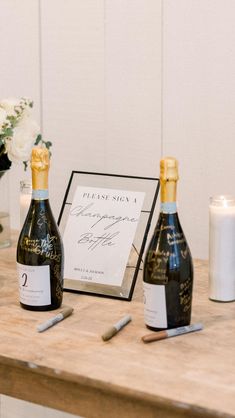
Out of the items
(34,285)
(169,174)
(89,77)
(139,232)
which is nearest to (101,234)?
(139,232)

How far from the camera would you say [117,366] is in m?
1.04

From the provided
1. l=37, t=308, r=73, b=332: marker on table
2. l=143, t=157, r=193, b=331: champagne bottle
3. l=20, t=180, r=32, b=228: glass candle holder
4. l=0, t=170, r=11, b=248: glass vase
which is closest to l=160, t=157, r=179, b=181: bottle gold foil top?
l=143, t=157, r=193, b=331: champagne bottle

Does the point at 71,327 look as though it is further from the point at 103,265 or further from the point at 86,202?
the point at 86,202

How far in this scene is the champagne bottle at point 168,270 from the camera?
1.15m

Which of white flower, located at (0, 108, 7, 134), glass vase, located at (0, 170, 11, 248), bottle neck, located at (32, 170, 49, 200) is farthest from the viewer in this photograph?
glass vase, located at (0, 170, 11, 248)

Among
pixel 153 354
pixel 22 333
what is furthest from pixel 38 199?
pixel 153 354

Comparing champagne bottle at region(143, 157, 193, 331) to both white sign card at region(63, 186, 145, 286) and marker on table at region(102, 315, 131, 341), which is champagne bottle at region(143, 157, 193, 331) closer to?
marker on table at region(102, 315, 131, 341)

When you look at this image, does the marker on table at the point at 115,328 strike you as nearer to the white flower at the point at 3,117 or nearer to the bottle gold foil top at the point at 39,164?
the bottle gold foil top at the point at 39,164

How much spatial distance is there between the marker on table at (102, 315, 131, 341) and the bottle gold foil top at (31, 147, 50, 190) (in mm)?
257

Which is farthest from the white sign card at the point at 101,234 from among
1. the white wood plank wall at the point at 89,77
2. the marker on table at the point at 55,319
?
the white wood plank wall at the point at 89,77

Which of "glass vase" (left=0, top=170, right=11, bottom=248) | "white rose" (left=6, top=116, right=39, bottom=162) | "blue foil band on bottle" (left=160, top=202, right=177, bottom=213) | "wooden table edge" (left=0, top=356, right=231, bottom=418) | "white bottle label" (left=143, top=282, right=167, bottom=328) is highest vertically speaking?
"white rose" (left=6, top=116, right=39, bottom=162)

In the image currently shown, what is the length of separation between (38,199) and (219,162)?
50 cm

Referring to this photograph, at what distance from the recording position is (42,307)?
1285mm

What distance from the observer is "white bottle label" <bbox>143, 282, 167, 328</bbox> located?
1.16 metres
